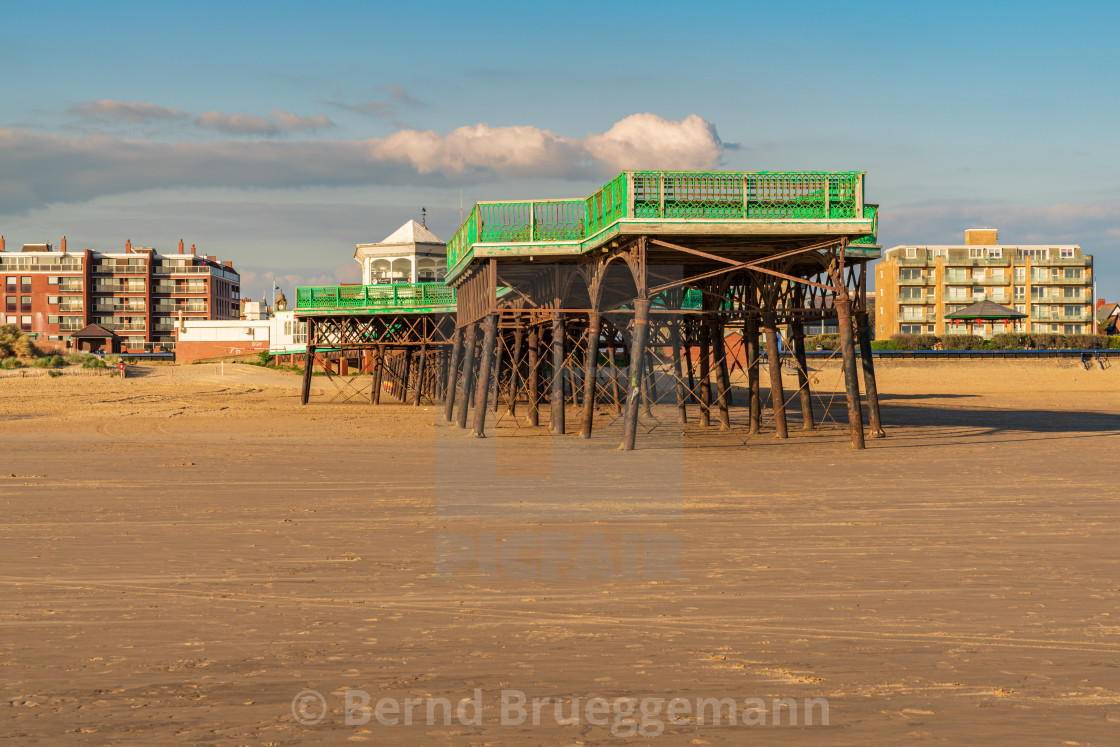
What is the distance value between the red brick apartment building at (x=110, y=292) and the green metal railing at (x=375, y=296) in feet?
279

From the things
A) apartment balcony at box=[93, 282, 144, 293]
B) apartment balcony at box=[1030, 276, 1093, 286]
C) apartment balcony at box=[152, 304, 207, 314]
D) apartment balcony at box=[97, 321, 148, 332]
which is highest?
apartment balcony at box=[1030, 276, 1093, 286]

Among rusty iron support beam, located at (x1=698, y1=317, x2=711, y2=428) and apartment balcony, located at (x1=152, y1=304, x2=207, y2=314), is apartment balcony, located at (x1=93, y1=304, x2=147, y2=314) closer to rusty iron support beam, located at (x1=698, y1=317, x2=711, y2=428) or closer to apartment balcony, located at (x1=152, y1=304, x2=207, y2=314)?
apartment balcony, located at (x1=152, y1=304, x2=207, y2=314)

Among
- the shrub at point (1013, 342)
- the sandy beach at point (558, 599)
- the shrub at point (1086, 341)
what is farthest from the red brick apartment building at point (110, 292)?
the sandy beach at point (558, 599)

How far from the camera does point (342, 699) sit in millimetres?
5270

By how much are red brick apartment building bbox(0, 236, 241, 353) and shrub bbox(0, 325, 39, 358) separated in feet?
152

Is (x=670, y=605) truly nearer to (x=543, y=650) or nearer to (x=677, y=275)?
(x=543, y=650)

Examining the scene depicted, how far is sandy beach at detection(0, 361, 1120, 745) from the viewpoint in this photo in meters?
5.05

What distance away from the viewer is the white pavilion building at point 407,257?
42281mm

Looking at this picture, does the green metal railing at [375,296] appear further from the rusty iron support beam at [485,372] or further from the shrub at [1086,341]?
the shrub at [1086,341]

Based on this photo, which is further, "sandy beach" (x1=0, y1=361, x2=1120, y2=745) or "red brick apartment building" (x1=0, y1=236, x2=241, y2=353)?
"red brick apartment building" (x1=0, y1=236, x2=241, y2=353)

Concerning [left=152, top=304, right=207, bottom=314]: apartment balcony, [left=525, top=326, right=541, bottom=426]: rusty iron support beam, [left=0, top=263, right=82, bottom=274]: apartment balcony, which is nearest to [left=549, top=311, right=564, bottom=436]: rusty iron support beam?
[left=525, top=326, right=541, bottom=426]: rusty iron support beam

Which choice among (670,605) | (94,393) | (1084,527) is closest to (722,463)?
(1084,527)

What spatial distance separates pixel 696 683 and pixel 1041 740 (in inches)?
68.8

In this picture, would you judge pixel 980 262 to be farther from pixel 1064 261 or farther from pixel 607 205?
pixel 607 205
